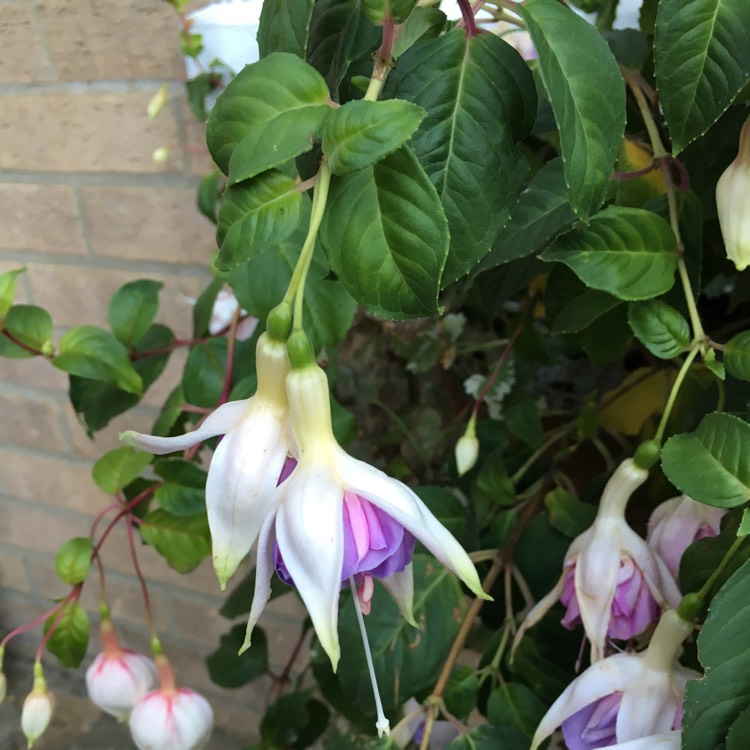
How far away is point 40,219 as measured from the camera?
0.90 meters

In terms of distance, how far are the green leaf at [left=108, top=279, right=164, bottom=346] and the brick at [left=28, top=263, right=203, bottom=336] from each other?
0.97ft

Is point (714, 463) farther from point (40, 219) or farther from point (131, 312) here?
point (40, 219)

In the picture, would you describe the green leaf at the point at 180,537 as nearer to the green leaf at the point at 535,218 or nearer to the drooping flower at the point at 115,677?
the drooping flower at the point at 115,677

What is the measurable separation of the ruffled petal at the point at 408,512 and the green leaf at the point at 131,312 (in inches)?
14.2

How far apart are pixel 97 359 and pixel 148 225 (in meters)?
0.38

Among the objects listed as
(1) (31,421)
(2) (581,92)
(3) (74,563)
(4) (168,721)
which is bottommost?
(1) (31,421)

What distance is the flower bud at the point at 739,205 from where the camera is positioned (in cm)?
31

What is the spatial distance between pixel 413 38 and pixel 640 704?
1.02 ft

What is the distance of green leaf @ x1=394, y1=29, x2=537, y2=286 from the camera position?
27 cm

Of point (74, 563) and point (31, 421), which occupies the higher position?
point (74, 563)

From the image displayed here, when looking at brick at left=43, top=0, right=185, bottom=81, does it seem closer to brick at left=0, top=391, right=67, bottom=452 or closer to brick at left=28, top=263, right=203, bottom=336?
brick at left=28, top=263, right=203, bottom=336

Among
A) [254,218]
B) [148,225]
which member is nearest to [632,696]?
[254,218]

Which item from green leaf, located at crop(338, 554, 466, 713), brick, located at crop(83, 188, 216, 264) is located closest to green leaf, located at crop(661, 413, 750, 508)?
green leaf, located at crop(338, 554, 466, 713)

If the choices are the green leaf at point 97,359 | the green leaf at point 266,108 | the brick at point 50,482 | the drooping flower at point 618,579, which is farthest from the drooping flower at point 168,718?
the brick at point 50,482
